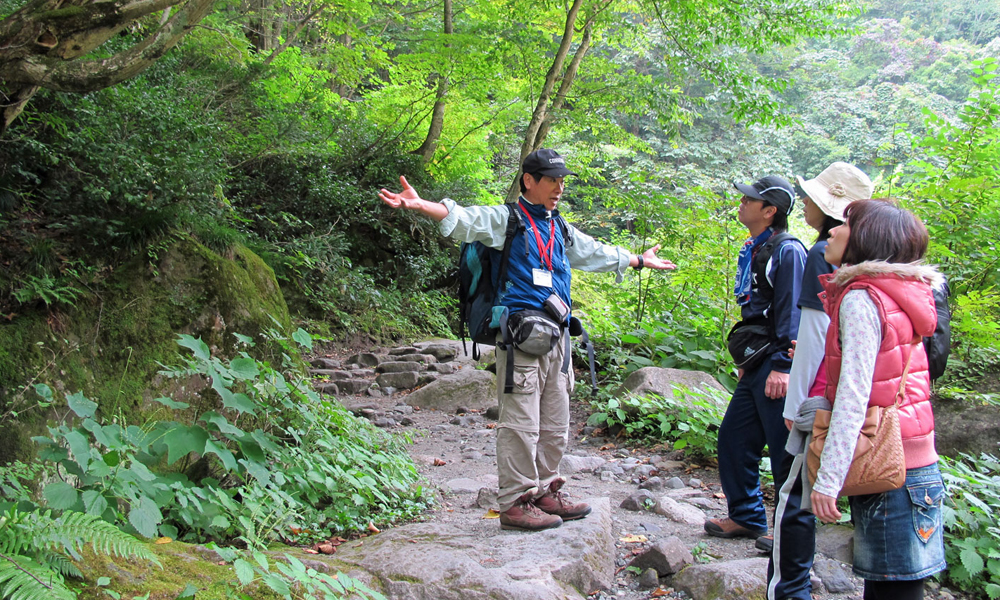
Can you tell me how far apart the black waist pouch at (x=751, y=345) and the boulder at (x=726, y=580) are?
3.16 ft

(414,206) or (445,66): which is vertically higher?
(445,66)

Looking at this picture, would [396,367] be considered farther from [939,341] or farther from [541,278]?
[939,341]

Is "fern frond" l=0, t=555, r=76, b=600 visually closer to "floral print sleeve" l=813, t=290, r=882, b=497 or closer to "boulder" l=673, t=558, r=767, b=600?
"floral print sleeve" l=813, t=290, r=882, b=497

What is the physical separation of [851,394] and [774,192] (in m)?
1.74

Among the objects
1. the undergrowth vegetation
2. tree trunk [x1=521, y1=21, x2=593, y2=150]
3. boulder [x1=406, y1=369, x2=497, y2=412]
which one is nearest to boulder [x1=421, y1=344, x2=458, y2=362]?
boulder [x1=406, y1=369, x2=497, y2=412]

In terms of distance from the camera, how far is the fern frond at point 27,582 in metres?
1.61

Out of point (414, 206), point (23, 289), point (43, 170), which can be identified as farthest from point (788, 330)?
point (43, 170)

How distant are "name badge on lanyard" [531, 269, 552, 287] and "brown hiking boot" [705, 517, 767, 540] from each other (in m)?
1.66

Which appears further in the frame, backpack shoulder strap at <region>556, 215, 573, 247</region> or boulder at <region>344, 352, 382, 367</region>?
boulder at <region>344, 352, 382, 367</region>

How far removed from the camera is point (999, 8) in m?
35.8

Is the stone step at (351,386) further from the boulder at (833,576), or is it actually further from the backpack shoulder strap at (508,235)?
the boulder at (833,576)

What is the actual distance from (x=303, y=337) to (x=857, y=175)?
2.89 meters

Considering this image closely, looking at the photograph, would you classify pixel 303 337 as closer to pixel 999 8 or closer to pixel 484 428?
Result: pixel 484 428

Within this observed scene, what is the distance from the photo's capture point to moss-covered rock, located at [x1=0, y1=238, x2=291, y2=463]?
409 centimetres
